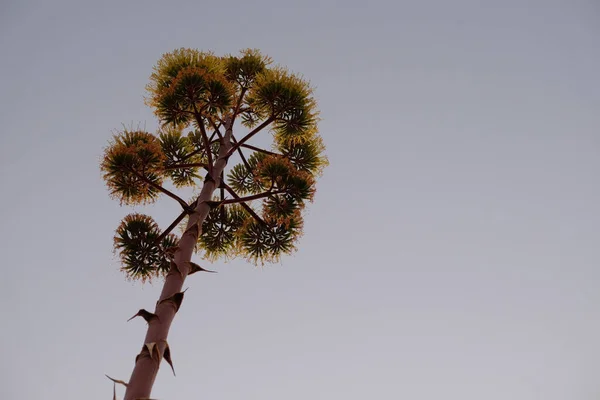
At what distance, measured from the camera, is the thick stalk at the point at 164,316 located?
379 centimetres

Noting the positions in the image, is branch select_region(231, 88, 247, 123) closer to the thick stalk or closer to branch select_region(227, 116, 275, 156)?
branch select_region(227, 116, 275, 156)

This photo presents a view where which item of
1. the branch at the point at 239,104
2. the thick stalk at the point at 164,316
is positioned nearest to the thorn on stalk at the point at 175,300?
the thick stalk at the point at 164,316

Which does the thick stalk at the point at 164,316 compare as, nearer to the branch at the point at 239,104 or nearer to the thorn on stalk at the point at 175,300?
the thorn on stalk at the point at 175,300

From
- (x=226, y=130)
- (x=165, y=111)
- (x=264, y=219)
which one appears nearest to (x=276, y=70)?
(x=226, y=130)

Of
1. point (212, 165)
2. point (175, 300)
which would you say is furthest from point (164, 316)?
point (212, 165)

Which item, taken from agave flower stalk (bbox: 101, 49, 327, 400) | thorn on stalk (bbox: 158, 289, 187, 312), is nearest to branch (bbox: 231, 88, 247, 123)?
agave flower stalk (bbox: 101, 49, 327, 400)

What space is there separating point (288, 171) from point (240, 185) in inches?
75.9

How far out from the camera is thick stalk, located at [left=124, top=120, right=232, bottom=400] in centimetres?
379

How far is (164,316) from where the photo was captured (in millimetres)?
4320

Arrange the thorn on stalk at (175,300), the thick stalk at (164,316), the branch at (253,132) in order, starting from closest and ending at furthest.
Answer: the thick stalk at (164,316) < the thorn on stalk at (175,300) < the branch at (253,132)

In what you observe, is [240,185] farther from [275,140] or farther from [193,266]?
[193,266]

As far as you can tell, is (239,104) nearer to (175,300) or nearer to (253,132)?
(253,132)

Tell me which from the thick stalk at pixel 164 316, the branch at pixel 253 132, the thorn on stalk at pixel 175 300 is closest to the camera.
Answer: the thick stalk at pixel 164 316

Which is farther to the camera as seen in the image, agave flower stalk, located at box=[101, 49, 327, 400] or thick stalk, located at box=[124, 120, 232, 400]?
agave flower stalk, located at box=[101, 49, 327, 400]
